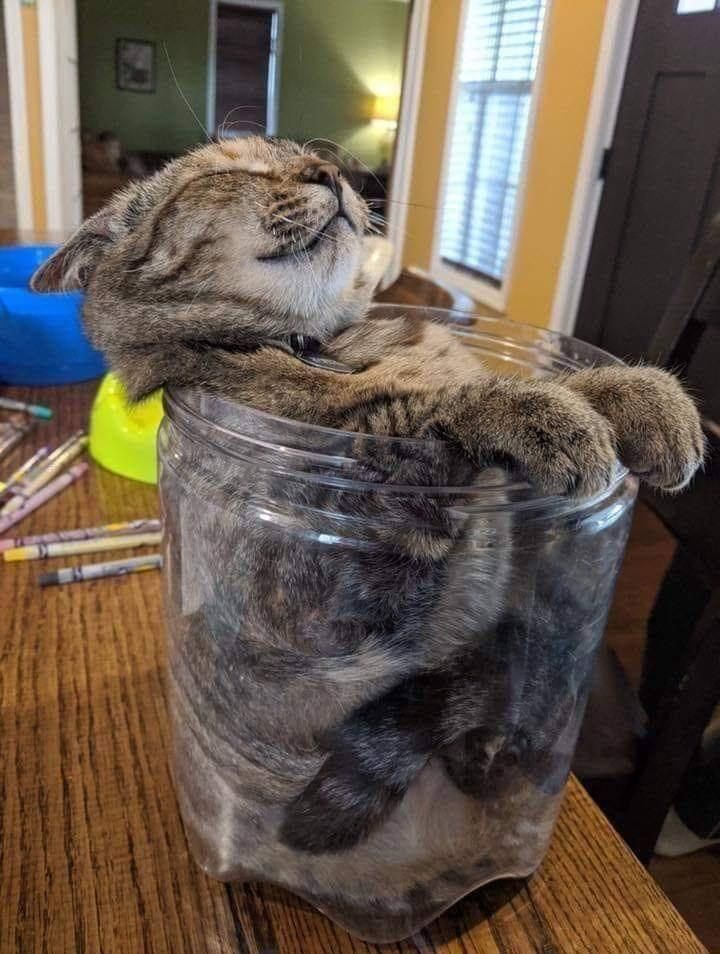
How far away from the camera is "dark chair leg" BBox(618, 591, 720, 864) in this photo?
738 mm

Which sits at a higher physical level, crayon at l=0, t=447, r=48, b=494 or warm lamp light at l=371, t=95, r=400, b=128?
warm lamp light at l=371, t=95, r=400, b=128

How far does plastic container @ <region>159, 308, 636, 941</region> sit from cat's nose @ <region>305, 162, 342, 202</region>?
25 cm

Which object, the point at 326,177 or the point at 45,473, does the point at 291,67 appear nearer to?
the point at 326,177

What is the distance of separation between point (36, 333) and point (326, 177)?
63cm

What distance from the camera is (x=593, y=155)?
7.96 feet

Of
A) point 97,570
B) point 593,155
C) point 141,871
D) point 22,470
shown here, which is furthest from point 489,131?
point 141,871

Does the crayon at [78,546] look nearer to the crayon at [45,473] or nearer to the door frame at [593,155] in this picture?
the crayon at [45,473]

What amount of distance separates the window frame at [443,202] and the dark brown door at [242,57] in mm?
474

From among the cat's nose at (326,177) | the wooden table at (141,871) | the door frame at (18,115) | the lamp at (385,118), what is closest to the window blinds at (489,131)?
the lamp at (385,118)

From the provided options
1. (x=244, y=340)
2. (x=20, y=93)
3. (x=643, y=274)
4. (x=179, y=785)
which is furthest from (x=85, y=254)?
(x=20, y=93)

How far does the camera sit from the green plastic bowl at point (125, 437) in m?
0.87

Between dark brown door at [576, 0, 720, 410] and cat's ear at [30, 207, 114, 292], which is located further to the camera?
dark brown door at [576, 0, 720, 410]

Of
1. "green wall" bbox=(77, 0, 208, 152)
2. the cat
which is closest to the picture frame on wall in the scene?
"green wall" bbox=(77, 0, 208, 152)

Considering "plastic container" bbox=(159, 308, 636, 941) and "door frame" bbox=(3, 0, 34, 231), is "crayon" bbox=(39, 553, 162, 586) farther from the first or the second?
"door frame" bbox=(3, 0, 34, 231)
